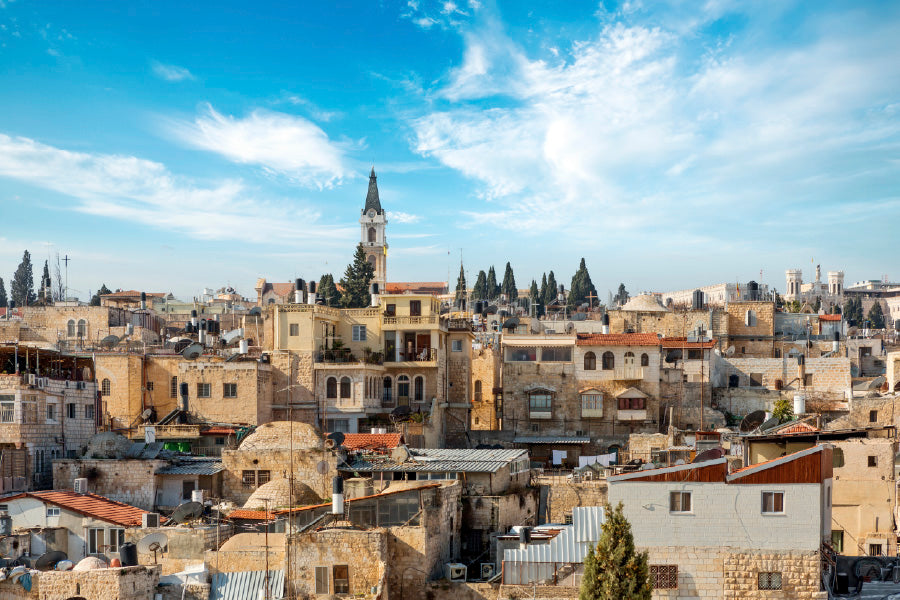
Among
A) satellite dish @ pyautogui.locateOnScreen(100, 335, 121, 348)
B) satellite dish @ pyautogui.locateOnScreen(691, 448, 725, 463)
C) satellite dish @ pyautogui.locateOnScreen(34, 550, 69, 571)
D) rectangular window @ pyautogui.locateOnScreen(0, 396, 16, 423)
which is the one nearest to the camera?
satellite dish @ pyautogui.locateOnScreen(34, 550, 69, 571)

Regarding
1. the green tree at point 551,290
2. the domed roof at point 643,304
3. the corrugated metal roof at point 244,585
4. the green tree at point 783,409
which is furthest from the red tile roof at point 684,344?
the green tree at point 551,290

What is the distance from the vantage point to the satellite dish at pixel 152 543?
29.0 m

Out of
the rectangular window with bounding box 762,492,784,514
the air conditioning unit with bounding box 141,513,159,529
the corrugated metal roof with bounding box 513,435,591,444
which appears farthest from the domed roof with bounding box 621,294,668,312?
the rectangular window with bounding box 762,492,784,514

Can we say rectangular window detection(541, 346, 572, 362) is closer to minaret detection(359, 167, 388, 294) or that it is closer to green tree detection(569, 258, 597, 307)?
green tree detection(569, 258, 597, 307)

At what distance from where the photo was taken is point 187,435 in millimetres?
40688

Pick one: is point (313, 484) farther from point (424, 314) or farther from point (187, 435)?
point (424, 314)

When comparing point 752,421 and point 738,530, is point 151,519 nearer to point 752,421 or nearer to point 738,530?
point 738,530

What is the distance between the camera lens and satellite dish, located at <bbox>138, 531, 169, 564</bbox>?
2897cm

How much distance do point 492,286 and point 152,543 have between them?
9199 cm

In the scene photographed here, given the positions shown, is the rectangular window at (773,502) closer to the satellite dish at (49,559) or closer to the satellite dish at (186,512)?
the satellite dish at (186,512)

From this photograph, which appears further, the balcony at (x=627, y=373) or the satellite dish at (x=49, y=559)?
the balcony at (x=627, y=373)

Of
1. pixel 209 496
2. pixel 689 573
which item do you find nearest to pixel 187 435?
pixel 209 496

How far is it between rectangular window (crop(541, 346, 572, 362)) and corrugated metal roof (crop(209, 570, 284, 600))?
958 inches

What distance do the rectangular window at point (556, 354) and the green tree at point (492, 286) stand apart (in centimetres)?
6883
